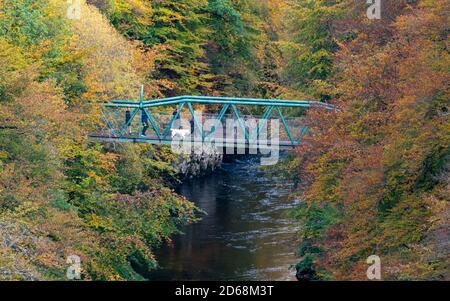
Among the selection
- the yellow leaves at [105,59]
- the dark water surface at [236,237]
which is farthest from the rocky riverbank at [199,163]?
the yellow leaves at [105,59]

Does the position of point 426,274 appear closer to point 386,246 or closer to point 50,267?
point 386,246

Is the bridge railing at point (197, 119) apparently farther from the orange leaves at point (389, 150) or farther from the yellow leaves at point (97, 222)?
the yellow leaves at point (97, 222)

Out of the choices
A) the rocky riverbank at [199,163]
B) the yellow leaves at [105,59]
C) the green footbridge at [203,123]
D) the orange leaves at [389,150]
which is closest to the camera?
the orange leaves at [389,150]

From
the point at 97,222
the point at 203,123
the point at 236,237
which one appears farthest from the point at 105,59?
the point at 236,237

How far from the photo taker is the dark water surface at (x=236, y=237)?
26703 millimetres

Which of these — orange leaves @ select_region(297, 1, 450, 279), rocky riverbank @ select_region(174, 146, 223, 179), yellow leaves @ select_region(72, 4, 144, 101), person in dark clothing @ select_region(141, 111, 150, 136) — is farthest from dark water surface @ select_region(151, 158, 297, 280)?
yellow leaves @ select_region(72, 4, 144, 101)

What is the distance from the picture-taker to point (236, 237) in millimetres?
30438

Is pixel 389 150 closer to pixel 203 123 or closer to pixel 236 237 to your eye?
pixel 236 237

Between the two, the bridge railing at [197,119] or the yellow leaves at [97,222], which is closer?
the yellow leaves at [97,222]

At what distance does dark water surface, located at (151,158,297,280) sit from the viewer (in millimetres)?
26703

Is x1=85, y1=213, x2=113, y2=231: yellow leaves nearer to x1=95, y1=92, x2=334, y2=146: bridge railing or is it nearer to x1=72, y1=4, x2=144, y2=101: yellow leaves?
x1=95, y1=92, x2=334, y2=146: bridge railing

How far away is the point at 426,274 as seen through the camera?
1591 cm

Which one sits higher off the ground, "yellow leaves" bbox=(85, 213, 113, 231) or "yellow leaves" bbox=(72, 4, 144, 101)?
"yellow leaves" bbox=(72, 4, 144, 101)

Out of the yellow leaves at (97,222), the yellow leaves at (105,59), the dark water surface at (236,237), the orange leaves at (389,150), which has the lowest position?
the dark water surface at (236,237)
